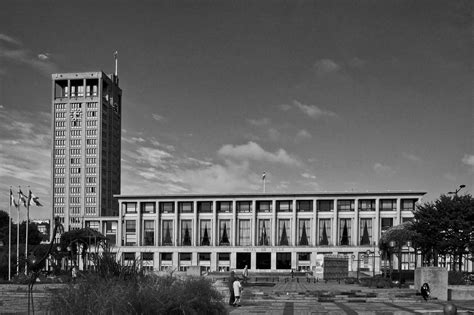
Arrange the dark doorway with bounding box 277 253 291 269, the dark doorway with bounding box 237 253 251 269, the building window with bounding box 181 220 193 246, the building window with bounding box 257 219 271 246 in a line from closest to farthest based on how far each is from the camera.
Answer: the dark doorway with bounding box 277 253 291 269 < the dark doorway with bounding box 237 253 251 269 < the building window with bounding box 257 219 271 246 < the building window with bounding box 181 220 193 246

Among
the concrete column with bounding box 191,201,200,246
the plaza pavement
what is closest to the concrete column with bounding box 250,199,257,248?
the concrete column with bounding box 191,201,200,246

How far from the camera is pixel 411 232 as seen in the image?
221 ft

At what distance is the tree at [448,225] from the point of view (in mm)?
64625

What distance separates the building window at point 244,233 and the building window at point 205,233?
6.52 metres

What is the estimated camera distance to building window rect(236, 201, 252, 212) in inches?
4993

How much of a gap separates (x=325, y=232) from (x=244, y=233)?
17.1 m

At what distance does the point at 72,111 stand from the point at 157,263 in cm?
7730

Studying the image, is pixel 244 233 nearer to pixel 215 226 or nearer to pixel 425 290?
pixel 215 226

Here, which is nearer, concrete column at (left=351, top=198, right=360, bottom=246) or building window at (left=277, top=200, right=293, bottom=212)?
concrete column at (left=351, top=198, right=360, bottom=246)

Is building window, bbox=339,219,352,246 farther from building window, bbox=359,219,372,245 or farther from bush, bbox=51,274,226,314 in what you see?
bush, bbox=51,274,226,314

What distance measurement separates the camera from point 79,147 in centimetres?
18475

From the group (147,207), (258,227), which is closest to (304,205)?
(258,227)

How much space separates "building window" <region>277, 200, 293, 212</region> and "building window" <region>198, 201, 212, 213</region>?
1495 centimetres

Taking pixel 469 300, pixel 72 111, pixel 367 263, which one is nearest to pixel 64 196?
pixel 72 111
